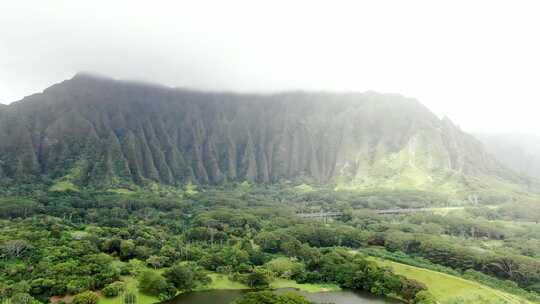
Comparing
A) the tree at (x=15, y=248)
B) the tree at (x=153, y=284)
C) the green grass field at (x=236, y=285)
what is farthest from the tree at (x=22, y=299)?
the tree at (x=15, y=248)

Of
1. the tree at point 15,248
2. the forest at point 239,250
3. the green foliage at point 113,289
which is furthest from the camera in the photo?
the tree at point 15,248

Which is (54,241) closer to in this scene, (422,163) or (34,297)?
(34,297)

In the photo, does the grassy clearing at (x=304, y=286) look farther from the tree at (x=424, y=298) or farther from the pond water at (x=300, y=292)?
the tree at (x=424, y=298)

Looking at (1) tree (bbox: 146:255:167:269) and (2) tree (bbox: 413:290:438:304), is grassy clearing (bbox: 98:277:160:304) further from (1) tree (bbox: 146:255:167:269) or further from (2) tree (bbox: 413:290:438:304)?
(2) tree (bbox: 413:290:438:304)

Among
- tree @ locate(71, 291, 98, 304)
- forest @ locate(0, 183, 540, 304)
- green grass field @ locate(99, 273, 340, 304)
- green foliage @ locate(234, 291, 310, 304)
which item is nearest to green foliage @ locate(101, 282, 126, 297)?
forest @ locate(0, 183, 540, 304)

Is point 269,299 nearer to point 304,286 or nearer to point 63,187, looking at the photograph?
point 304,286
